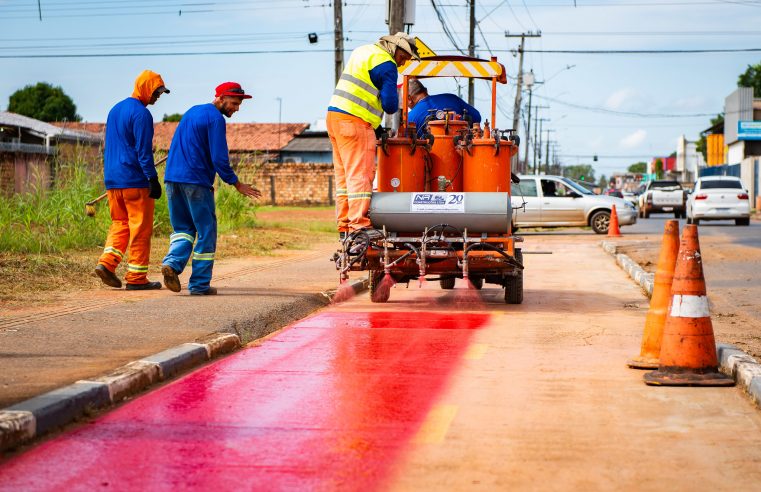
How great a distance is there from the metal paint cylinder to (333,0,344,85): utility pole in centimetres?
2357

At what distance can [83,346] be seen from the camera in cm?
755

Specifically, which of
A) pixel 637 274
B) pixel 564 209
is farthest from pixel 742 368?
pixel 564 209

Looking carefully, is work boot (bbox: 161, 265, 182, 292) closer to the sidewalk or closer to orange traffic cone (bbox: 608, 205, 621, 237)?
the sidewalk

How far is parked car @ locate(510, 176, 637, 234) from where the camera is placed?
30656mm

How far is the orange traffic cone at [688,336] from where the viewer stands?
23.0ft

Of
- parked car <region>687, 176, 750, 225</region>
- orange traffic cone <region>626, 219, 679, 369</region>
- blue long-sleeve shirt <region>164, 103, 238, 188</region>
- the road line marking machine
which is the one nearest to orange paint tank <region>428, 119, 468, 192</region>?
the road line marking machine

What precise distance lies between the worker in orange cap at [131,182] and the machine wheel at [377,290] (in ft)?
7.98

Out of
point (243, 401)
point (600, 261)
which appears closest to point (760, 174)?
point (600, 261)

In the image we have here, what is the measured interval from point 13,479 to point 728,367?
15.5 ft

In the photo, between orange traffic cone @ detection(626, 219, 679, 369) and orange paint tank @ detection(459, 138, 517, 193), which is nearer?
orange traffic cone @ detection(626, 219, 679, 369)

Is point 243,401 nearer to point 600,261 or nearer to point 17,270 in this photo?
point 17,270

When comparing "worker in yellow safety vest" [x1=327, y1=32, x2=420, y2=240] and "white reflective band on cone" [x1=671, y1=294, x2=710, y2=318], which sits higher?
"worker in yellow safety vest" [x1=327, y1=32, x2=420, y2=240]

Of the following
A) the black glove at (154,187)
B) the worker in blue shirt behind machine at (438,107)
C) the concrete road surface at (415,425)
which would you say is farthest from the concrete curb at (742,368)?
the black glove at (154,187)

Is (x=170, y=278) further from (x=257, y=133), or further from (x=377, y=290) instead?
(x=257, y=133)
